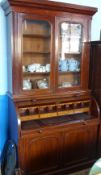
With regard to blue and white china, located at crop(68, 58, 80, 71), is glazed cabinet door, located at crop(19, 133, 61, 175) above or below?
below

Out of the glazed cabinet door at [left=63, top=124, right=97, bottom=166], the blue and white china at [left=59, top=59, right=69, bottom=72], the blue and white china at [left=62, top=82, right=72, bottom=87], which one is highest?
the blue and white china at [left=59, top=59, right=69, bottom=72]

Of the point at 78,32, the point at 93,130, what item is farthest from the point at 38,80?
the point at 93,130

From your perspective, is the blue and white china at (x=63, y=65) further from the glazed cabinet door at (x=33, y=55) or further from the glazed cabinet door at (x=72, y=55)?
the glazed cabinet door at (x=33, y=55)

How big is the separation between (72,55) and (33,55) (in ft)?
1.62

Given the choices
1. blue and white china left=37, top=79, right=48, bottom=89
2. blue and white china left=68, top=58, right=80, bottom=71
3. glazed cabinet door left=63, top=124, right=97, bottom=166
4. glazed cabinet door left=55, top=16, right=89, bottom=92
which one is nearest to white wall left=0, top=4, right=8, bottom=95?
blue and white china left=37, top=79, right=48, bottom=89

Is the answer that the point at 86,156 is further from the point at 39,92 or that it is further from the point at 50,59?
the point at 50,59

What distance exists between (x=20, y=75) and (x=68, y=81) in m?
0.65

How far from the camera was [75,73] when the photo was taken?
2.47 metres

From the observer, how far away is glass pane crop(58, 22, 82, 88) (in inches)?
91.0

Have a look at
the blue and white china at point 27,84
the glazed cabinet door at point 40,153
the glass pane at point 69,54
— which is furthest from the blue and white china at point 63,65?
the glazed cabinet door at point 40,153

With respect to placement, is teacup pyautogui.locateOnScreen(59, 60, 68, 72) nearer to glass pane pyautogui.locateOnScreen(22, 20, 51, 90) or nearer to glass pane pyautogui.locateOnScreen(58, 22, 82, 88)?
glass pane pyautogui.locateOnScreen(58, 22, 82, 88)

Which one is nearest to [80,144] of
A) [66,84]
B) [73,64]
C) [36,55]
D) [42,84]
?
[66,84]

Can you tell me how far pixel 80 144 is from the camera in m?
2.43

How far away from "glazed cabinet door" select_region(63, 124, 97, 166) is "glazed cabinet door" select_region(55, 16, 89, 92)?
52 centimetres
